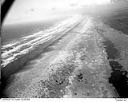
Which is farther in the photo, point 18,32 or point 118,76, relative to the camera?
A: point 18,32

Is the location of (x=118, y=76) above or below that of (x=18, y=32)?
above

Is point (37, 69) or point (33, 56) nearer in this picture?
point (37, 69)

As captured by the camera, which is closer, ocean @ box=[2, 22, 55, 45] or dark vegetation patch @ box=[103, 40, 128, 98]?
dark vegetation patch @ box=[103, 40, 128, 98]

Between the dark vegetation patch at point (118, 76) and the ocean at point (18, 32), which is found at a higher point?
the dark vegetation patch at point (118, 76)

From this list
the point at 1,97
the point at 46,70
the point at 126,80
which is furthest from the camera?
the point at 46,70

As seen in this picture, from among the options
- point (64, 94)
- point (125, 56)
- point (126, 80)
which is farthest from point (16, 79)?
point (125, 56)

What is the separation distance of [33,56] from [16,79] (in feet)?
8.96

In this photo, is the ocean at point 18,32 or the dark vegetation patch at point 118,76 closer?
the dark vegetation patch at point 118,76

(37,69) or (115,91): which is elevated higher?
(115,91)

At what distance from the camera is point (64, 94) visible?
443 cm

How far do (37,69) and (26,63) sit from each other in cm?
118

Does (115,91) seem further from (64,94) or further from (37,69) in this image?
(37,69)

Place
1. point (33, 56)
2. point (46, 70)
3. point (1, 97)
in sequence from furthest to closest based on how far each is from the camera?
1. point (33, 56)
2. point (46, 70)
3. point (1, 97)

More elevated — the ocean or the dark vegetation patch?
the dark vegetation patch
